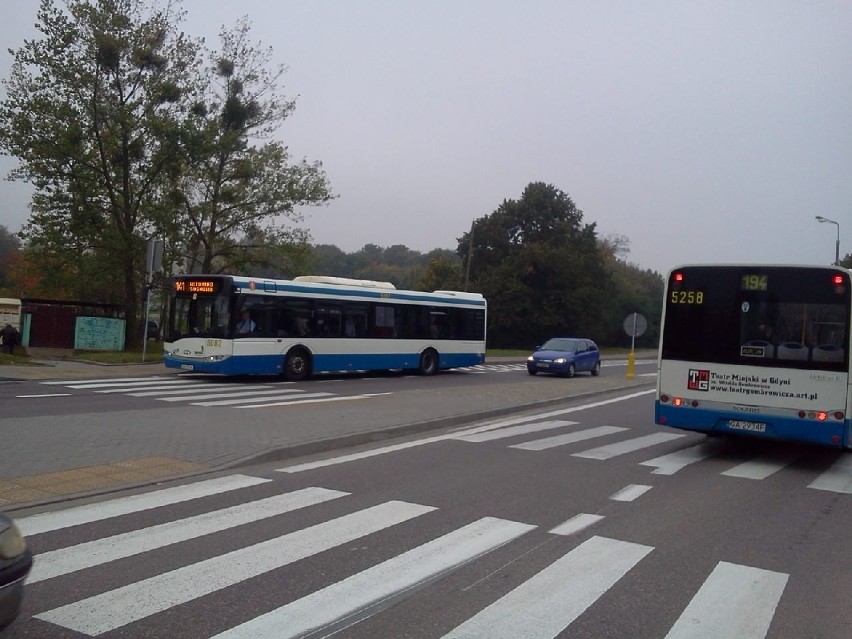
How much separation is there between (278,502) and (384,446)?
14.3 ft

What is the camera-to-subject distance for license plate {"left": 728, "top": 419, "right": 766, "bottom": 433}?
39.1 ft

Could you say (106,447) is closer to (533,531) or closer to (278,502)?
(278,502)

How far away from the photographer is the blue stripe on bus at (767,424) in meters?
11.4

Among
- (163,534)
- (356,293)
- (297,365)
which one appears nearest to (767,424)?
(163,534)

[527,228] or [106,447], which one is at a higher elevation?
[527,228]

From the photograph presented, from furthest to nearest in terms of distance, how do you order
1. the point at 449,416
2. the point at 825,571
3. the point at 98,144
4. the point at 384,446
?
1. the point at 98,144
2. the point at 449,416
3. the point at 384,446
4. the point at 825,571

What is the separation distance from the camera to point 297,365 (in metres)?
24.0

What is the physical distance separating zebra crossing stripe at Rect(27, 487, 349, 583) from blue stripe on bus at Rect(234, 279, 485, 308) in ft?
47.5

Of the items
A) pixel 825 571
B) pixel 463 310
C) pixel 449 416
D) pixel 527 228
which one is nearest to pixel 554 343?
pixel 463 310

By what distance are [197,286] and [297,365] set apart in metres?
3.73

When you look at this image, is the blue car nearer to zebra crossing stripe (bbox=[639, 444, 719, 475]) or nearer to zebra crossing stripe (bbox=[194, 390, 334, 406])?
zebra crossing stripe (bbox=[194, 390, 334, 406])

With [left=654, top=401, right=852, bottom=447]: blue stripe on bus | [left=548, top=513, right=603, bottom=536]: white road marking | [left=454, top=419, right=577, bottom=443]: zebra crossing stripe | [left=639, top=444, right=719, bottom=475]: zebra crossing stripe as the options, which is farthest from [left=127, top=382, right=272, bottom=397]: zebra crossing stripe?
[left=548, top=513, right=603, bottom=536]: white road marking

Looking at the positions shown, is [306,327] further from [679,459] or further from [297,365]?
[679,459]

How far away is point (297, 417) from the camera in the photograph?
14.8 metres
